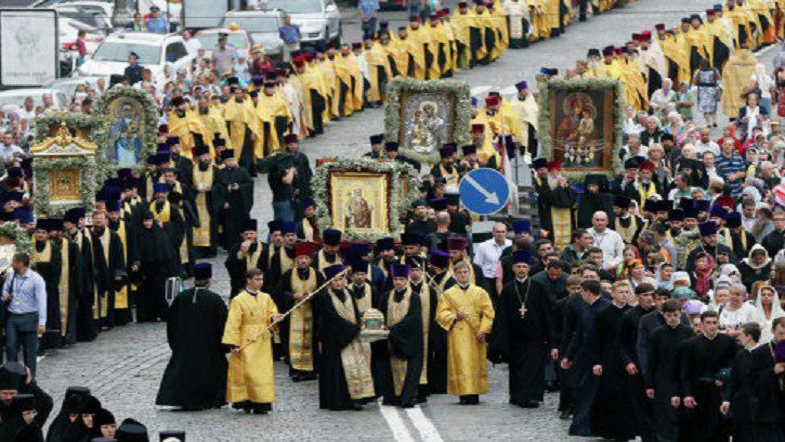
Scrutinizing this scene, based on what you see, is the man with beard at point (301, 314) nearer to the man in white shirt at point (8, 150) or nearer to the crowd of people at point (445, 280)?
the crowd of people at point (445, 280)

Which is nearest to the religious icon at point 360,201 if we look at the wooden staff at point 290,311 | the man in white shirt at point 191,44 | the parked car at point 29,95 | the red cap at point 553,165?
the wooden staff at point 290,311

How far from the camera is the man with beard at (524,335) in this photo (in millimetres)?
26594

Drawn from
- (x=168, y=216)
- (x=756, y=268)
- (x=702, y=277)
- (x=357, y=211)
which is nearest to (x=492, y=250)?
(x=357, y=211)

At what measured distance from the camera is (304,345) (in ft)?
91.6

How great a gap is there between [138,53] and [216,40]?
8.75 ft

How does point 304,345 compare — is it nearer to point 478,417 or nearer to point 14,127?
point 478,417

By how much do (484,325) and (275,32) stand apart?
82.3 ft

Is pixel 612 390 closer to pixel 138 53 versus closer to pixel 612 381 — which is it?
pixel 612 381

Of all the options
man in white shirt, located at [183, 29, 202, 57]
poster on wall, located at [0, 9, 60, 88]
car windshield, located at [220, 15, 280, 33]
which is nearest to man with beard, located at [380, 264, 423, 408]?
poster on wall, located at [0, 9, 60, 88]

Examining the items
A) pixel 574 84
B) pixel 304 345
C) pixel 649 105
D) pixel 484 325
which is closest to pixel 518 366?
pixel 484 325

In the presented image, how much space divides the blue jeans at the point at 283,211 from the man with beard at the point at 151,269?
10.8ft

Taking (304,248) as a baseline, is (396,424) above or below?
below

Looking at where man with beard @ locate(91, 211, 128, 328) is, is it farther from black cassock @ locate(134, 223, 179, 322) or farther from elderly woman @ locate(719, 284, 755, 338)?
elderly woman @ locate(719, 284, 755, 338)

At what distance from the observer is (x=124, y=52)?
47.6 m
